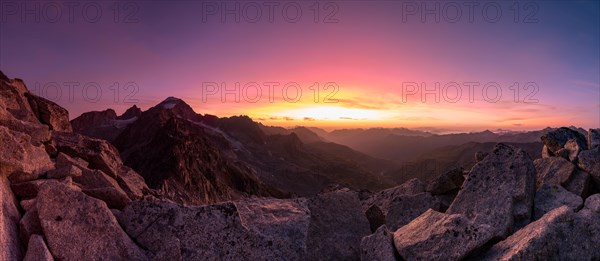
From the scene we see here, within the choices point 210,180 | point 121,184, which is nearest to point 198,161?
point 210,180

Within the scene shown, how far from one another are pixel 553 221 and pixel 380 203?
9.84 meters

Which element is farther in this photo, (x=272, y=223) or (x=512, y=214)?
(x=512, y=214)

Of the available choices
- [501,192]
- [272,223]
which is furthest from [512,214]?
[272,223]

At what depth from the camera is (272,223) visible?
1116cm

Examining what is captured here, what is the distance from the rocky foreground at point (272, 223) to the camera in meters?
9.24

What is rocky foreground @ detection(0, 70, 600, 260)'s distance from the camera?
30.3 ft

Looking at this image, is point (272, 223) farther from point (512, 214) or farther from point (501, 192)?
point (501, 192)

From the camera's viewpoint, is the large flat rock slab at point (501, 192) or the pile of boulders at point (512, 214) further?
the large flat rock slab at point (501, 192)

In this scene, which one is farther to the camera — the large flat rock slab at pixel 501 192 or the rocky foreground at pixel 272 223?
the large flat rock slab at pixel 501 192

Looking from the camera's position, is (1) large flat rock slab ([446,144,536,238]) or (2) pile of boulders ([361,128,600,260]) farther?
(1) large flat rock slab ([446,144,536,238])

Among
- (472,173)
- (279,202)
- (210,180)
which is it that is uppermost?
(472,173)

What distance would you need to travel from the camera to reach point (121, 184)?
1752 cm

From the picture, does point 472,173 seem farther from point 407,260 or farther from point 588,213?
point 407,260

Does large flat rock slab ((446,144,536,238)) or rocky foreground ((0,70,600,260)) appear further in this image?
large flat rock slab ((446,144,536,238))
